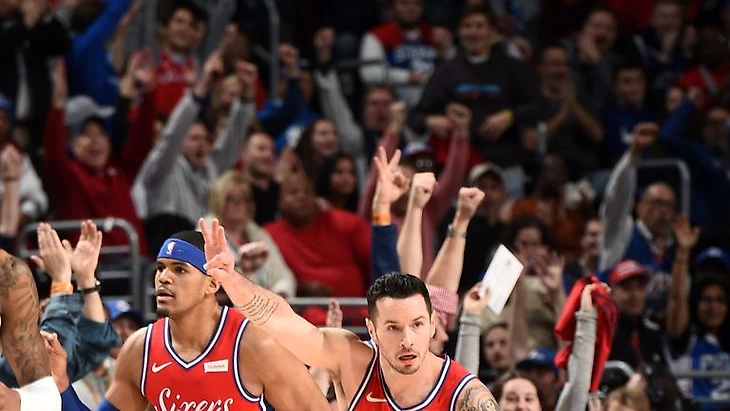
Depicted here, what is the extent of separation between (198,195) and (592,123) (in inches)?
153

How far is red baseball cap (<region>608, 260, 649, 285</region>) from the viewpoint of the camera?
39.1 feet

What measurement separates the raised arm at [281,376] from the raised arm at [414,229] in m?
1.50

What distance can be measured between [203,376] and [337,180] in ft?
16.7

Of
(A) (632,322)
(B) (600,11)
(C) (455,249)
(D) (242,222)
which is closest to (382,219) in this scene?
(C) (455,249)

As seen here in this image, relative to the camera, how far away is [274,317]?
7.24 meters

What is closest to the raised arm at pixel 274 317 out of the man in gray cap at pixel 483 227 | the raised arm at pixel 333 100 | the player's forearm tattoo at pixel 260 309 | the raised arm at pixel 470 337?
the player's forearm tattoo at pixel 260 309

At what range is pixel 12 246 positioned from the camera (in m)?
11.2

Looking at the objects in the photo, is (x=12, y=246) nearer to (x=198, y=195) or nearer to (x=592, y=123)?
(x=198, y=195)

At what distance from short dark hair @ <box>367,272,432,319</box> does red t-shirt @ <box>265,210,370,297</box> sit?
4559 mm

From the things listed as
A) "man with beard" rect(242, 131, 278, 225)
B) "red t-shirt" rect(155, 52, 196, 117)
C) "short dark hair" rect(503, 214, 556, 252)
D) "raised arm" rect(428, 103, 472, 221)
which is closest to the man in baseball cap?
"short dark hair" rect(503, 214, 556, 252)

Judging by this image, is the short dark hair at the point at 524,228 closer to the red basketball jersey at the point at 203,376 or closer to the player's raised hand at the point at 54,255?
the red basketball jersey at the point at 203,376

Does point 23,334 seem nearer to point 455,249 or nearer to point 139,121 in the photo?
point 455,249

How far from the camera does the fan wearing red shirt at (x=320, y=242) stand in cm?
1194

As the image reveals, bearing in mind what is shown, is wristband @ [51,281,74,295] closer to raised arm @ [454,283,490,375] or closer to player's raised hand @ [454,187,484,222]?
raised arm @ [454,283,490,375]
